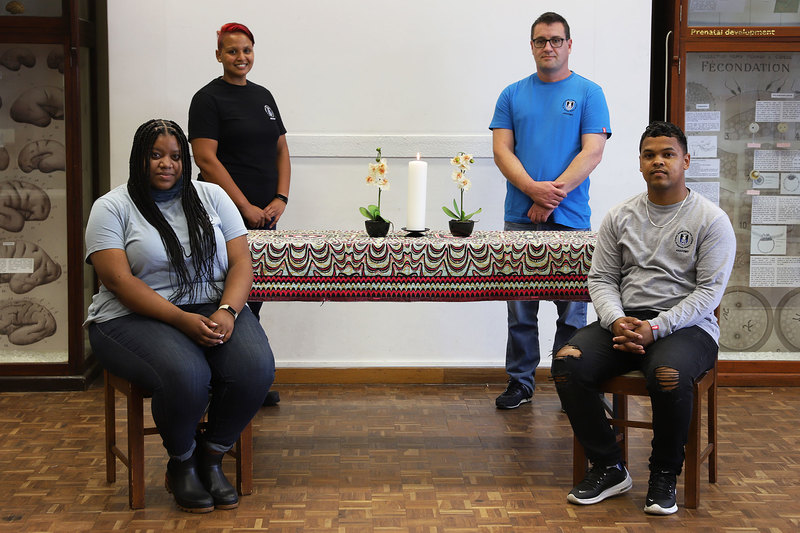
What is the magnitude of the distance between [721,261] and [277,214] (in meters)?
1.75

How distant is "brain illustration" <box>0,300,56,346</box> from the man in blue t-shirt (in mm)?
2240

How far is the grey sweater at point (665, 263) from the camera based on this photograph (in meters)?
2.63

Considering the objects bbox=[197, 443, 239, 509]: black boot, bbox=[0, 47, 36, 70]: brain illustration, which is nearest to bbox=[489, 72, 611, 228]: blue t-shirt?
bbox=[197, 443, 239, 509]: black boot

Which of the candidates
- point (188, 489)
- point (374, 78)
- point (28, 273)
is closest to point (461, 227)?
point (188, 489)

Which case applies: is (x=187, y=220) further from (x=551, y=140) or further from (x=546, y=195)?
(x=551, y=140)

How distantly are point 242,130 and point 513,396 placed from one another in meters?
1.57

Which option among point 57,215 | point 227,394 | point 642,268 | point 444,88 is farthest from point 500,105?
point 57,215

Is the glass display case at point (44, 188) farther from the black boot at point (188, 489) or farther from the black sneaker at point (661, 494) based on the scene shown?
the black sneaker at point (661, 494)

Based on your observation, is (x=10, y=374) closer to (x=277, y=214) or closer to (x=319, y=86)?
(x=277, y=214)

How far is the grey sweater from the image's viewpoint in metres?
2.63

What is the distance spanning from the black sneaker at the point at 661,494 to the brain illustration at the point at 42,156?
2954 millimetres

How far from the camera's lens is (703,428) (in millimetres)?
3459

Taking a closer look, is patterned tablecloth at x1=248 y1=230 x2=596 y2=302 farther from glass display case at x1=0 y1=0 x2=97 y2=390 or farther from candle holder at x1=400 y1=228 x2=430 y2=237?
glass display case at x1=0 y1=0 x2=97 y2=390

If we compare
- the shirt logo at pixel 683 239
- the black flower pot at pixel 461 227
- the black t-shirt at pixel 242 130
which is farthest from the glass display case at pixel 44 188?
the shirt logo at pixel 683 239
